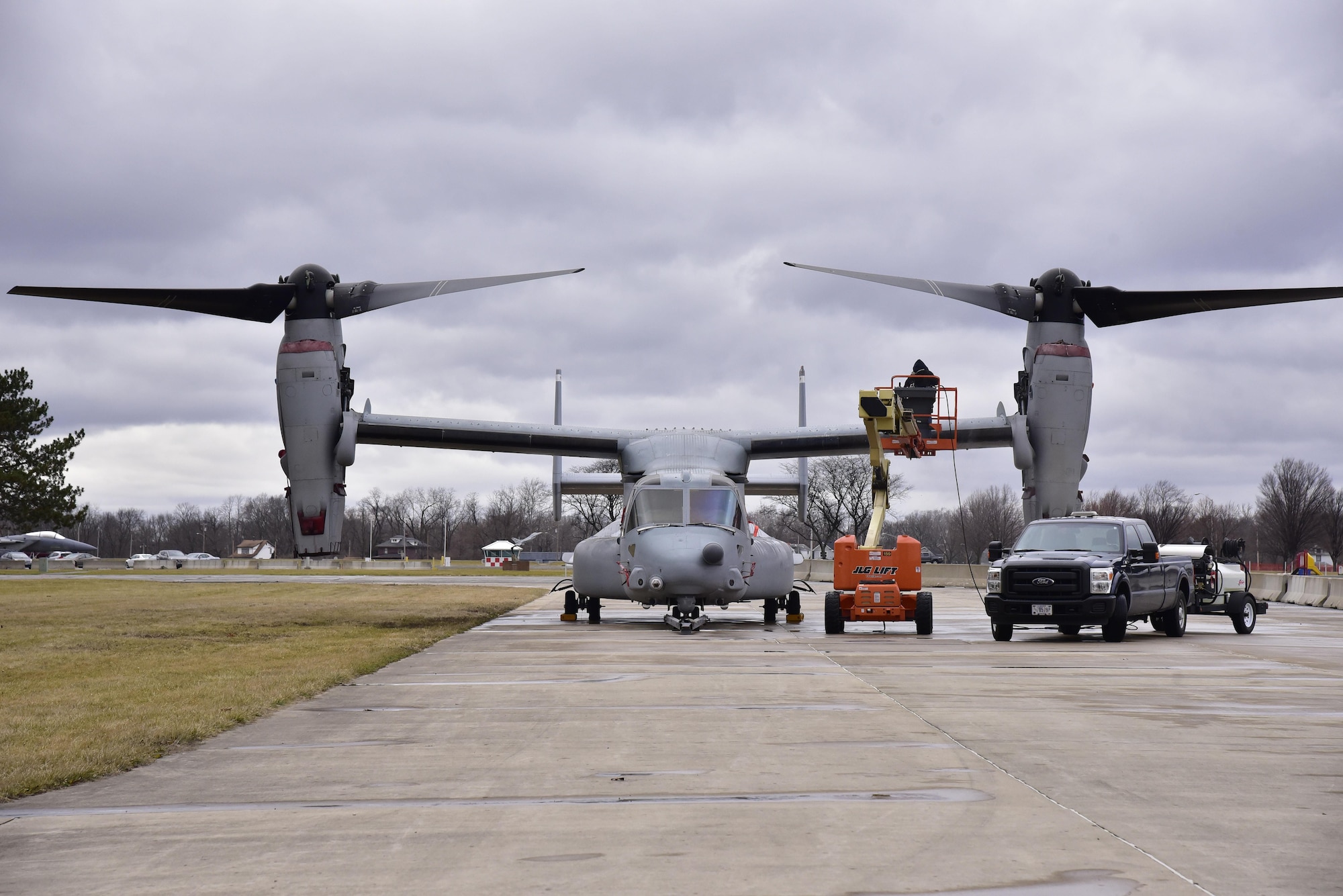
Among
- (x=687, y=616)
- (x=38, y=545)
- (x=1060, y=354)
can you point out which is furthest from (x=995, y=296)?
(x=38, y=545)

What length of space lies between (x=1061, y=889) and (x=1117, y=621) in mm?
13852

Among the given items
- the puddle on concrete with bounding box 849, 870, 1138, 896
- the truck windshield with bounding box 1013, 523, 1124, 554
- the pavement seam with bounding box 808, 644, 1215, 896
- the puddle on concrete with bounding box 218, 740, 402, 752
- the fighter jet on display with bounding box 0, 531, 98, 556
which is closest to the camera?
the puddle on concrete with bounding box 849, 870, 1138, 896

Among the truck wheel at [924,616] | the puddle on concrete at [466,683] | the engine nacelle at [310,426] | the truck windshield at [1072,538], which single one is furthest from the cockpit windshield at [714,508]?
the puddle on concrete at [466,683]

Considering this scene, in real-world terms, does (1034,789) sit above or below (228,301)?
below

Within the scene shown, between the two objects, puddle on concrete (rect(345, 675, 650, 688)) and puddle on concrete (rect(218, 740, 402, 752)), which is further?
puddle on concrete (rect(345, 675, 650, 688))

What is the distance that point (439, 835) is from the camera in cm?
531

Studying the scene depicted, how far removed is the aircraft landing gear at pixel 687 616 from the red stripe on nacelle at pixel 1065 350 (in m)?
7.64

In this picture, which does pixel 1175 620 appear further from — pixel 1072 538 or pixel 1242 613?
pixel 1072 538

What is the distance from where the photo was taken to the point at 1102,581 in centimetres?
1723

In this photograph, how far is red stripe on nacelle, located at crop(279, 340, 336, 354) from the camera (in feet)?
66.9

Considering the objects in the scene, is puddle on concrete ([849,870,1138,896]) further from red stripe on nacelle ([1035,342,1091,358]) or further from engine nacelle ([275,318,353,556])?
red stripe on nacelle ([1035,342,1091,358])

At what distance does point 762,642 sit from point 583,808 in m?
11.5

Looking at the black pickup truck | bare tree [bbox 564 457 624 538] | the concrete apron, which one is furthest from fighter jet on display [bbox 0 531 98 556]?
the concrete apron

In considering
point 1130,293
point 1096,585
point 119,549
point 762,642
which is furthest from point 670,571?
point 119,549
